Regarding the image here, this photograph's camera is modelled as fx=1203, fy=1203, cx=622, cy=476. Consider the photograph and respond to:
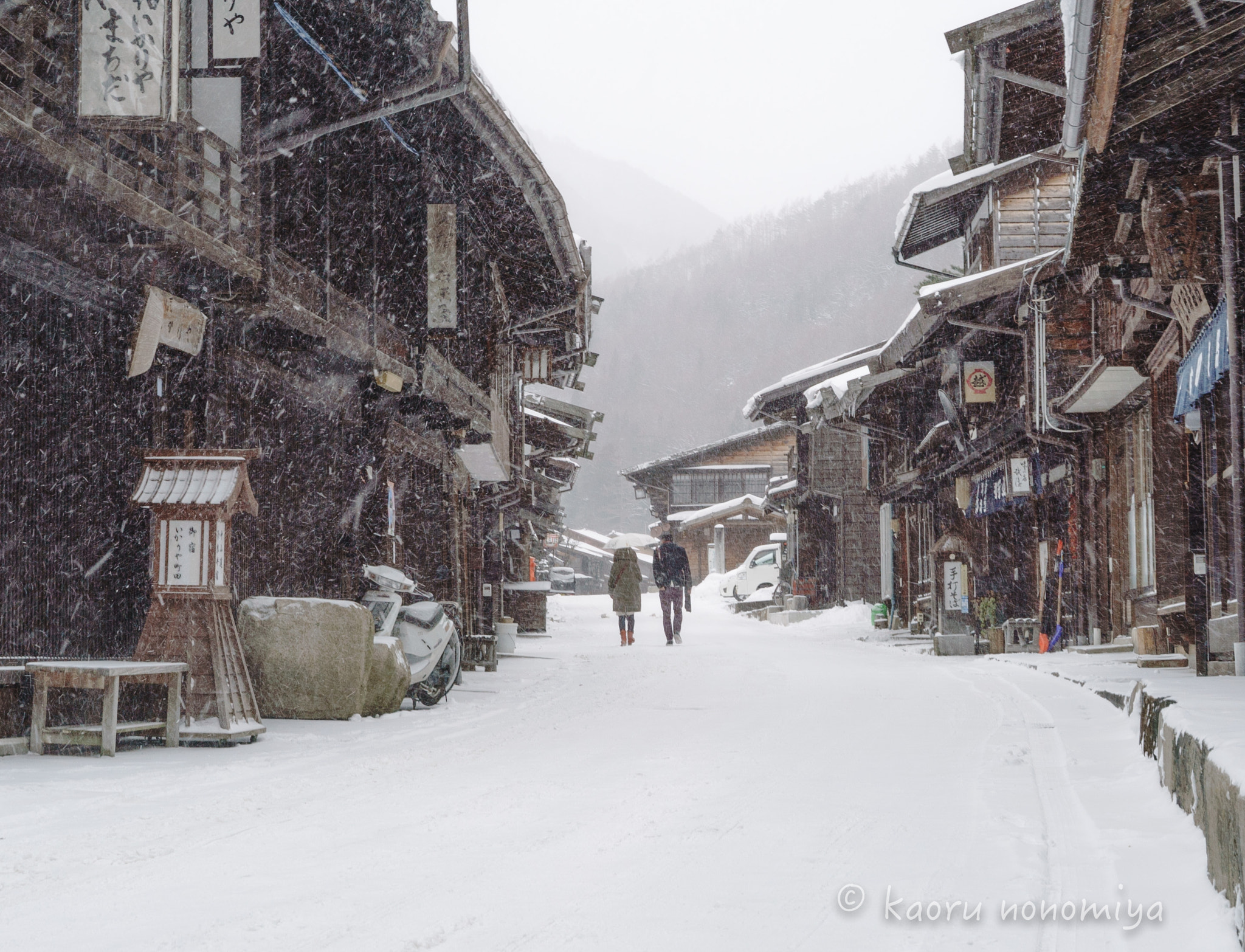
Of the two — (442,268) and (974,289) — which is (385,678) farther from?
(974,289)

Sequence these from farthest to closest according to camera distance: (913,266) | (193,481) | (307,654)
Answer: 1. (913,266)
2. (307,654)
3. (193,481)

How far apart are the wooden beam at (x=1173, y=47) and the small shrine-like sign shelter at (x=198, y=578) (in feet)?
20.4

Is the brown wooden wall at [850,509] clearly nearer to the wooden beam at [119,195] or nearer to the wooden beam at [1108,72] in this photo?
the wooden beam at [119,195]

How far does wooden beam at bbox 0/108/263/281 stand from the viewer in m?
6.92

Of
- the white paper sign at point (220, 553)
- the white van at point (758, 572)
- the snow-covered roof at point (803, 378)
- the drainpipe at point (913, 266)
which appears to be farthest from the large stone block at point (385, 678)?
the white van at point (758, 572)

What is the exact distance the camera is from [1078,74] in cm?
654

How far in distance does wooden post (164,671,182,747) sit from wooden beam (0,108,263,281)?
305 centimetres

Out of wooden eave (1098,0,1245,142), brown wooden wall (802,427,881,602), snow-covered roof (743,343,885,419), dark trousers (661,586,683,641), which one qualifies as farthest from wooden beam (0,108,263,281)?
brown wooden wall (802,427,881,602)

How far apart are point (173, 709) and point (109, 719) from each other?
0.58 metres

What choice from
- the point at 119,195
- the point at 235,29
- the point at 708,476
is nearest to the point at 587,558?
the point at 708,476

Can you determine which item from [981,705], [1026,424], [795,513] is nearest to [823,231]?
[795,513]

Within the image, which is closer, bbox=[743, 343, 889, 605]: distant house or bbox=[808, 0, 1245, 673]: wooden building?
bbox=[808, 0, 1245, 673]: wooden building

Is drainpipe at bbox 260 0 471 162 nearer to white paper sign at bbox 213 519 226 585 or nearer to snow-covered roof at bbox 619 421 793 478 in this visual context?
white paper sign at bbox 213 519 226 585

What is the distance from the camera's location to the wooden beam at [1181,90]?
6.98m
